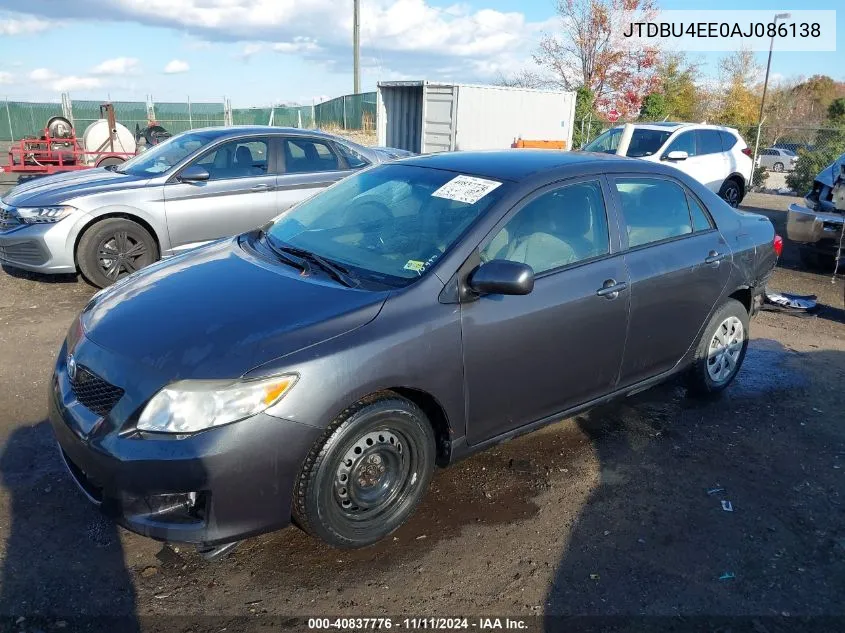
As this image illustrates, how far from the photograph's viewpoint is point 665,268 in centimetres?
409

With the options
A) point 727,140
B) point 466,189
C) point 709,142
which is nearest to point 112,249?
point 466,189

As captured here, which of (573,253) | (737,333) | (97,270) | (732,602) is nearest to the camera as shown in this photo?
(732,602)

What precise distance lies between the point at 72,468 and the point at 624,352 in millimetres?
2869

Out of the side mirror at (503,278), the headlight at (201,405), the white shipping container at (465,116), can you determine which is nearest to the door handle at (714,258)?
the side mirror at (503,278)

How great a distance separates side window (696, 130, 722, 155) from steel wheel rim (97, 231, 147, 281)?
34.9 feet

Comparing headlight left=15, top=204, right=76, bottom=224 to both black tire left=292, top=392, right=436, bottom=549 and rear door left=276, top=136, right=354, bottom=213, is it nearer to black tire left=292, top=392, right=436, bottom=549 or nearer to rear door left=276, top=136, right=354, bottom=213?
rear door left=276, top=136, right=354, bottom=213

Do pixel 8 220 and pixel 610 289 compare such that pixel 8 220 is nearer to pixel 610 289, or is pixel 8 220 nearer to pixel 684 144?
pixel 610 289

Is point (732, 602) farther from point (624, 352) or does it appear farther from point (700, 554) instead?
point (624, 352)

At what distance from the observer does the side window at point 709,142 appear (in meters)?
13.3

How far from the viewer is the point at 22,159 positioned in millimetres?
16531

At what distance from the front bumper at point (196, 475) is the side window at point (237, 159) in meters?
5.05

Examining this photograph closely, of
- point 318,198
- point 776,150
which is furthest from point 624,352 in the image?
point 776,150

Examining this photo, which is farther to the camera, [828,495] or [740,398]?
[740,398]

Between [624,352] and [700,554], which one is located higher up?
[624,352]
